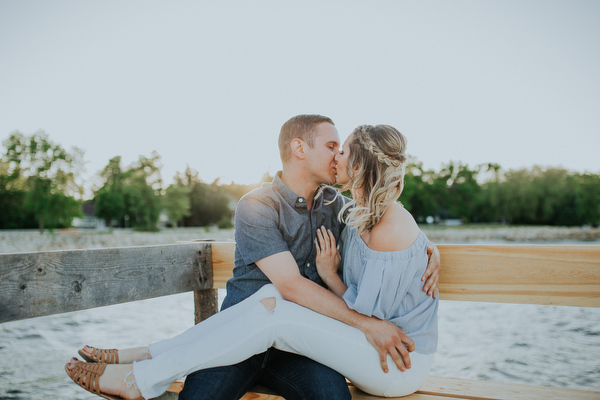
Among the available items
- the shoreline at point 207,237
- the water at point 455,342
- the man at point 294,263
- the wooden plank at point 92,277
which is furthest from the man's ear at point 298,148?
the shoreline at point 207,237

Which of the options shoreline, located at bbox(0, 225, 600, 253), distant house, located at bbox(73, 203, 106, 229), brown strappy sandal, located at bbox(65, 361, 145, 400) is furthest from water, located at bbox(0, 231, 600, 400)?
distant house, located at bbox(73, 203, 106, 229)

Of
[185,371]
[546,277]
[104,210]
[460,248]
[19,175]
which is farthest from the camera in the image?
[104,210]

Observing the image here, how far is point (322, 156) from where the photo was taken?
8.62ft

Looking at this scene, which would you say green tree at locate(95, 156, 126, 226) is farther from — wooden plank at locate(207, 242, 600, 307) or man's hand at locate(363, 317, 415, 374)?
man's hand at locate(363, 317, 415, 374)

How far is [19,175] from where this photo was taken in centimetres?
3984

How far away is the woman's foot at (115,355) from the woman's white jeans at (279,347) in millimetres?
145

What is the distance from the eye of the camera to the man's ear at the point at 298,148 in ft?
8.72

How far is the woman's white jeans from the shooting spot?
1.93 meters

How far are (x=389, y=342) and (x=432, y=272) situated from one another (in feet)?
1.43

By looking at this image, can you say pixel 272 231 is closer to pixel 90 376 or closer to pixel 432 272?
pixel 432 272

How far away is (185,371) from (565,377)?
6967 mm

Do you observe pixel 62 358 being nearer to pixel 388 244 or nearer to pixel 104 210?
pixel 388 244

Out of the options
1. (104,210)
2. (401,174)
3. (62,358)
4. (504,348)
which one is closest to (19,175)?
(104,210)

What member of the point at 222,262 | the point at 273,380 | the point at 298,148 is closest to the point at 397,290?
the point at 273,380
